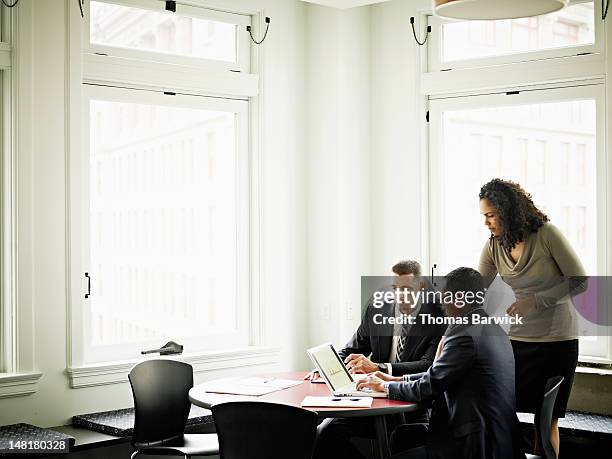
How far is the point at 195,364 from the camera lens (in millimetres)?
4984

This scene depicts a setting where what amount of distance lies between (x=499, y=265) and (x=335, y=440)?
120 centimetres

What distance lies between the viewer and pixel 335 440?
13.7 ft

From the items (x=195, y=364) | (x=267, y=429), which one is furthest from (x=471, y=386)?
(x=195, y=364)

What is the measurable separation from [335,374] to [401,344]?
1.87 feet

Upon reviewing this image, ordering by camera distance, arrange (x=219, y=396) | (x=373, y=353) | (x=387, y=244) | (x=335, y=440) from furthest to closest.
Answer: (x=387, y=244) → (x=373, y=353) → (x=335, y=440) → (x=219, y=396)

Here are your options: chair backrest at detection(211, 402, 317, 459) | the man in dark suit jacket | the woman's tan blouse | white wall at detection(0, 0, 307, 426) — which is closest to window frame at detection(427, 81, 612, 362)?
the woman's tan blouse

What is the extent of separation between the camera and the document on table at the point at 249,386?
388cm

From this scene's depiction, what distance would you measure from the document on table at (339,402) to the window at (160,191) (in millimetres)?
1510

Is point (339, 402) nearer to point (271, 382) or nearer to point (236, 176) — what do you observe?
point (271, 382)

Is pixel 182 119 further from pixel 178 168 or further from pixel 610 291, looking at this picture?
pixel 610 291

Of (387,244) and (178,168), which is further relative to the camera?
(387,244)

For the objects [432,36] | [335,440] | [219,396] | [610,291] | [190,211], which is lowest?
[335,440]

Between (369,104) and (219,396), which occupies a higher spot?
(369,104)

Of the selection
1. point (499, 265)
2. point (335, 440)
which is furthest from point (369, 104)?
point (335, 440)
